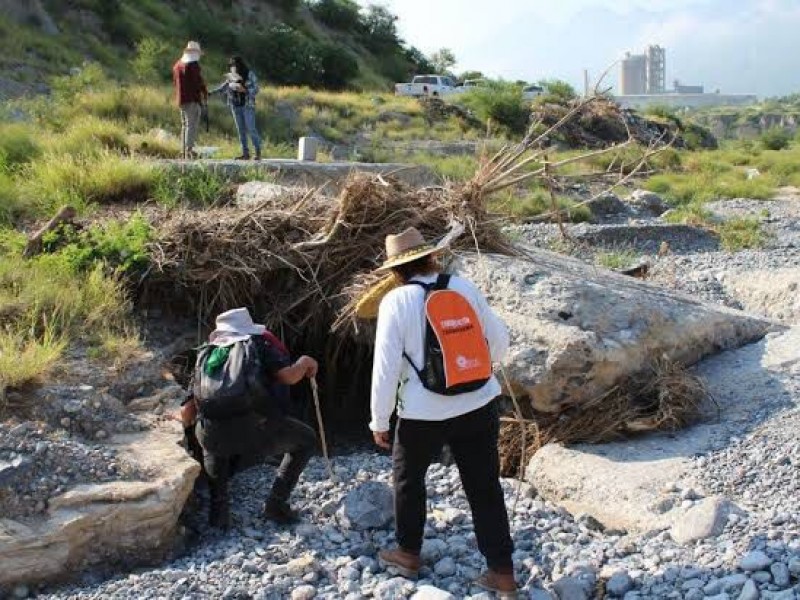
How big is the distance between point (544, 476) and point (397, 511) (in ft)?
4.83

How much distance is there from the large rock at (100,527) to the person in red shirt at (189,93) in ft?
25.0

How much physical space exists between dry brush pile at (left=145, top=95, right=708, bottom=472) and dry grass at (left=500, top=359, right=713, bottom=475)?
1445mm

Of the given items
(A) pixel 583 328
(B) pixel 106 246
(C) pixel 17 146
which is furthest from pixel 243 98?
(A) pixel 583 328

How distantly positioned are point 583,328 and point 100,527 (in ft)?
10.6

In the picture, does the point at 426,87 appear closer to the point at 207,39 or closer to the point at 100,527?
the point at 207,39

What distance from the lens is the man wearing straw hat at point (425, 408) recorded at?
12.5 ft

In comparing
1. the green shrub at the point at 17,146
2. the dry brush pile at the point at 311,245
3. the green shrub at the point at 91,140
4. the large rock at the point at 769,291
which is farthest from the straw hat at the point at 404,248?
the green shrub at the point at 17,146

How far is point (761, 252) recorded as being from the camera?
42.4ft

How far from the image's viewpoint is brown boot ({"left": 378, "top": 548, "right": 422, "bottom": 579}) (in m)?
4.18

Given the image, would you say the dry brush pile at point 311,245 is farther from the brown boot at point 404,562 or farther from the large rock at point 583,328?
the brown boot at point 404,562

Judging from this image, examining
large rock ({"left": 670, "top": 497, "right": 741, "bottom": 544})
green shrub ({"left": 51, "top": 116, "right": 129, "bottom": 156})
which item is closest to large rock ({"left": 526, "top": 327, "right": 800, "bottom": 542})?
large rock ({"left": 670, "top": 497, "right": 741, "bottom": 544})

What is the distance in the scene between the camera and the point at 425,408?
383 centimetres

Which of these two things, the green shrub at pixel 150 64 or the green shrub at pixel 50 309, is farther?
the green shrub at pixel 150 64

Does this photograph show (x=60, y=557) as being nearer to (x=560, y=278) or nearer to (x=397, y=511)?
(x=397, y=511)
